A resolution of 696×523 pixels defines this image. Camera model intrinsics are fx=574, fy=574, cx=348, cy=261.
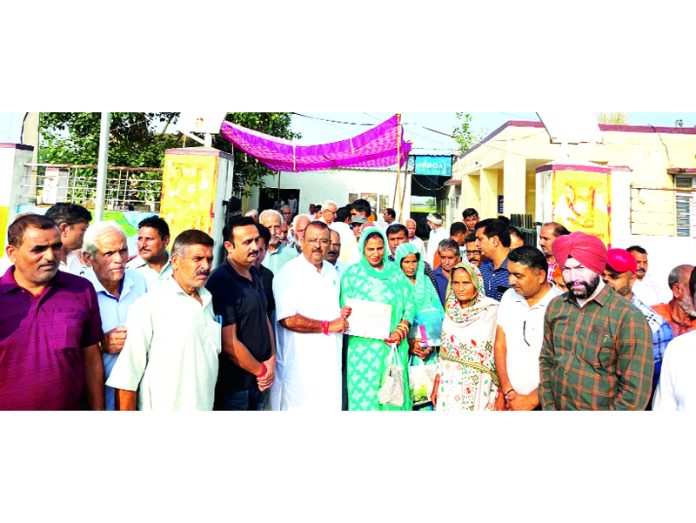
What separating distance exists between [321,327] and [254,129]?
37.0ft

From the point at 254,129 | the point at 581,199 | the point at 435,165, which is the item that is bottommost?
the point at 581,199

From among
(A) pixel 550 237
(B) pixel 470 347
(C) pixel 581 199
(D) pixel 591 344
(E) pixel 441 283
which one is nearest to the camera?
(D) pixel 591 344

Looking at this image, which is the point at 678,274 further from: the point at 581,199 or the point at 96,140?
the point at 96,140

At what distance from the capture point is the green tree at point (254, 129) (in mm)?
13727

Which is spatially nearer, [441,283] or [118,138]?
[441,283]

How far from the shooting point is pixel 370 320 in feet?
13.1

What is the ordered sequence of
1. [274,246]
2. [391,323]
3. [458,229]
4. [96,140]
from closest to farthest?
[391,323]
[274,246]
[458,229]
[96,140]

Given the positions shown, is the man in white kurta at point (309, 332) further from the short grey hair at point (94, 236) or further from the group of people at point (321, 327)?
the short grey hair at point (94, 236)

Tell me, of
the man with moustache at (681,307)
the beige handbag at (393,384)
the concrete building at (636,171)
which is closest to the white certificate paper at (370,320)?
the beige handbag at (393,384)

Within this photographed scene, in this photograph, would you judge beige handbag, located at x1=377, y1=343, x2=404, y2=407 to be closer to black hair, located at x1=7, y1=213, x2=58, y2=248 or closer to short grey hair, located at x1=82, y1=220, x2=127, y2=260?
short grey hair, located at x1=82, y1=220, x2=127, y2=260

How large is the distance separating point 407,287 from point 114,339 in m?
2.07

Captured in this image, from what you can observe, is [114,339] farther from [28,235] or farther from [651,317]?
[651,317]

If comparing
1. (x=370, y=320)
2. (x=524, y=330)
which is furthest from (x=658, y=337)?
(x=370, y=320)

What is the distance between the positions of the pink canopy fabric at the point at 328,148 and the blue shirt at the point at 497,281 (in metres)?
6.39
